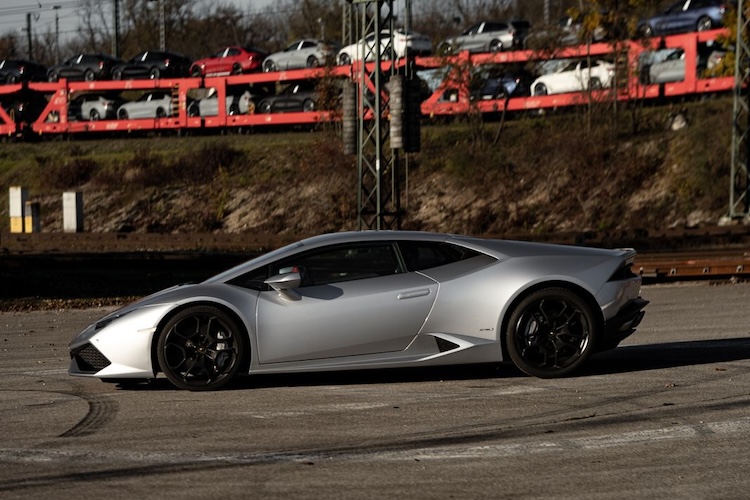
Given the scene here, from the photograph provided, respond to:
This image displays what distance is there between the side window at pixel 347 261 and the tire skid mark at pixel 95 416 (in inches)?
63.9

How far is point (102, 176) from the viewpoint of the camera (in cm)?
5119

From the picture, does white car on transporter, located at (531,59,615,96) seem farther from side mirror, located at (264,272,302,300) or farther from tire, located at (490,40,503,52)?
side mirror, located at (264,272,302,300)

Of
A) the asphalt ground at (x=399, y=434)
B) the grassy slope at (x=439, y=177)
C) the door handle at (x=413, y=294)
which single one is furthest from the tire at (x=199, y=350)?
the grassy slope at (x=439, y=177)

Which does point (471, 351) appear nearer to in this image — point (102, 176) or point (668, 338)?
point (668, 338)

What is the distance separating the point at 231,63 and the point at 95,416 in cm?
4719

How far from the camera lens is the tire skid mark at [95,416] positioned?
7.17 m

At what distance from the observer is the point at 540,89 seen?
4400 centimetres

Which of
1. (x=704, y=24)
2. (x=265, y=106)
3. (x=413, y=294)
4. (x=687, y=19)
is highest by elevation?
(x=687, y=19)

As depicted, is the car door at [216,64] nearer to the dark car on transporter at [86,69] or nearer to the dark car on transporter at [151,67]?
the dark car on transporter at [151,67]

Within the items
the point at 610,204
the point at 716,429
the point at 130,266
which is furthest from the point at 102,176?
the point at 716,429

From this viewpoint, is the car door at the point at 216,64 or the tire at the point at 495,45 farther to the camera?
the car door at the point at 216,64

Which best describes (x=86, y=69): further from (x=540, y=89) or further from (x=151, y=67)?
(x=540, y=89)

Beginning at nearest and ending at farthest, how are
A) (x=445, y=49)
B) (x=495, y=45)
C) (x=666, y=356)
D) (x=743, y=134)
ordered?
(x=666, y=356) → (x=743, y=134) → (x=445, y=49) → (x=495, y=45)

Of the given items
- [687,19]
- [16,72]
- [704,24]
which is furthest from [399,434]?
[16,72]
